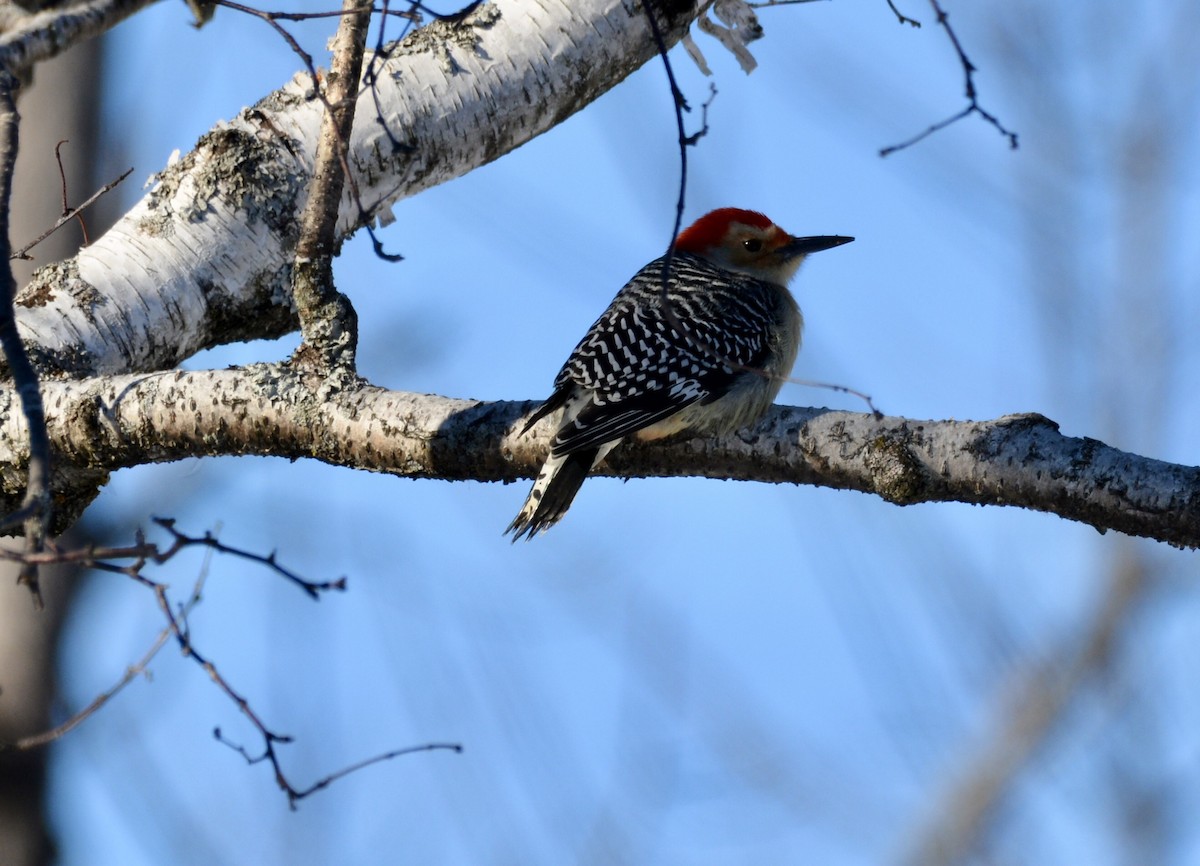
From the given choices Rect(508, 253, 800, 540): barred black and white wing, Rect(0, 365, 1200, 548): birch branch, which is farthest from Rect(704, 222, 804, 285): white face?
Rect(0, 365, 1200, 548): birch branch

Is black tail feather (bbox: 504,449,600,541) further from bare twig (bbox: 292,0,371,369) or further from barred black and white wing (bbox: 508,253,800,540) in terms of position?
bare twig (bbox: 292,0,371,369)

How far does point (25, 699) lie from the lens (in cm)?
559

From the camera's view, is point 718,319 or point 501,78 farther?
point 718,319

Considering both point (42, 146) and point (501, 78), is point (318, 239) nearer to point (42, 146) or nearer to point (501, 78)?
point (501, 78)

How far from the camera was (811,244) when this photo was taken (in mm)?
5793

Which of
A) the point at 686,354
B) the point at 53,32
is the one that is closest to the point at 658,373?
the point at 686,354

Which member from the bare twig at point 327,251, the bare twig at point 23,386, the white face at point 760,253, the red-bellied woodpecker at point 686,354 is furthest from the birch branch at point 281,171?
the white face at point 760,253

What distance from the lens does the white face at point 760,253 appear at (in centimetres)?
583

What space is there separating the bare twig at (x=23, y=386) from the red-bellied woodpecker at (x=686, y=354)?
118 centimetres

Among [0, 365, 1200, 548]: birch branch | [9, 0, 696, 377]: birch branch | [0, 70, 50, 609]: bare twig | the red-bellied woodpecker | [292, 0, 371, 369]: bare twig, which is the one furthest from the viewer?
the red-bellied woodpecker

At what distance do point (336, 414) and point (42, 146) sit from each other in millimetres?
3502

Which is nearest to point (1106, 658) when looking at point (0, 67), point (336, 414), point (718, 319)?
point (718, 319)

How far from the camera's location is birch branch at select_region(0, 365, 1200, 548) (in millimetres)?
2975

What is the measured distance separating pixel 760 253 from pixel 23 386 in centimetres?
438
